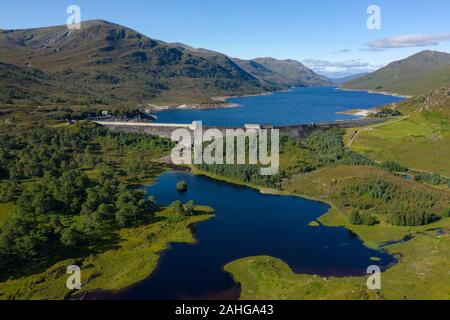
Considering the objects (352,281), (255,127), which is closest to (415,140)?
(255,127)

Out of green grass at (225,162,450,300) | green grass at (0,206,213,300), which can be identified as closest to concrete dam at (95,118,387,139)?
green grass at (225,162,450,300)

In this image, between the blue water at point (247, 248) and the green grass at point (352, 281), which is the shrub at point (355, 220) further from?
the green grass at point (352, 281)

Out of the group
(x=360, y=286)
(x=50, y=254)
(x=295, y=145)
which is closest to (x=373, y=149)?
(x=295, y=145)

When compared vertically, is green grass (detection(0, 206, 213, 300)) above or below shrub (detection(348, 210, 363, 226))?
below

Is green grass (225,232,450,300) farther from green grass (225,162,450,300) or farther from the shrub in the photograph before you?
the shrub

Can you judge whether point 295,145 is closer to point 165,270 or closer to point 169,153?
point 169,153

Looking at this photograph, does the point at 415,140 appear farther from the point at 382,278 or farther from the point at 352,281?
the point at 352,281
